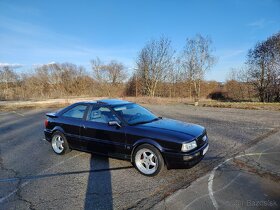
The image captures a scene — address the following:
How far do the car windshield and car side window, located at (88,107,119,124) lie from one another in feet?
0.56

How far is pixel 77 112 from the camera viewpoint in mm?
6074

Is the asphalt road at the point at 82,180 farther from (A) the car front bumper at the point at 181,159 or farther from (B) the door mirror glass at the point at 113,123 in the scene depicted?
(B) the door mirror glass at the point at 113,123

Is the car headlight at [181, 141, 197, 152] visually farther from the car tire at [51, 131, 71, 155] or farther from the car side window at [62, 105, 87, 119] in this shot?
the car tire at [51, 131, 71, 155]

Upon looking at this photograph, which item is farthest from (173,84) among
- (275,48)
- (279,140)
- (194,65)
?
(279,140)

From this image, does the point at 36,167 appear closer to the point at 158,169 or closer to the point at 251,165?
the point at 158,169

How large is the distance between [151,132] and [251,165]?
244 centimetres

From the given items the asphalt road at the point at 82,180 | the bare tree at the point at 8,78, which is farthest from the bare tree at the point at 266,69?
the bare tree at the point at 8,78

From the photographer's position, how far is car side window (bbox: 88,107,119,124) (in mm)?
5395

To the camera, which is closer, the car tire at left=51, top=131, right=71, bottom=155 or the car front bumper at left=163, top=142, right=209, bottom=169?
the car front bumper at left=163, top=142, right=209, bottom=169

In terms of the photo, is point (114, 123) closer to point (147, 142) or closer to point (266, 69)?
point (147, 142)

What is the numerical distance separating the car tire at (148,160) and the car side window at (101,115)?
0.97 m

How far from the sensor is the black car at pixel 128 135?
4496mm

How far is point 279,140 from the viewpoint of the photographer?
741 centimetres

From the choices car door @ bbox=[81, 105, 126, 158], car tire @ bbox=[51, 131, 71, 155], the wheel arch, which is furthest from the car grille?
Result: car tire @ bbox=[51, 131, 71, 155]
